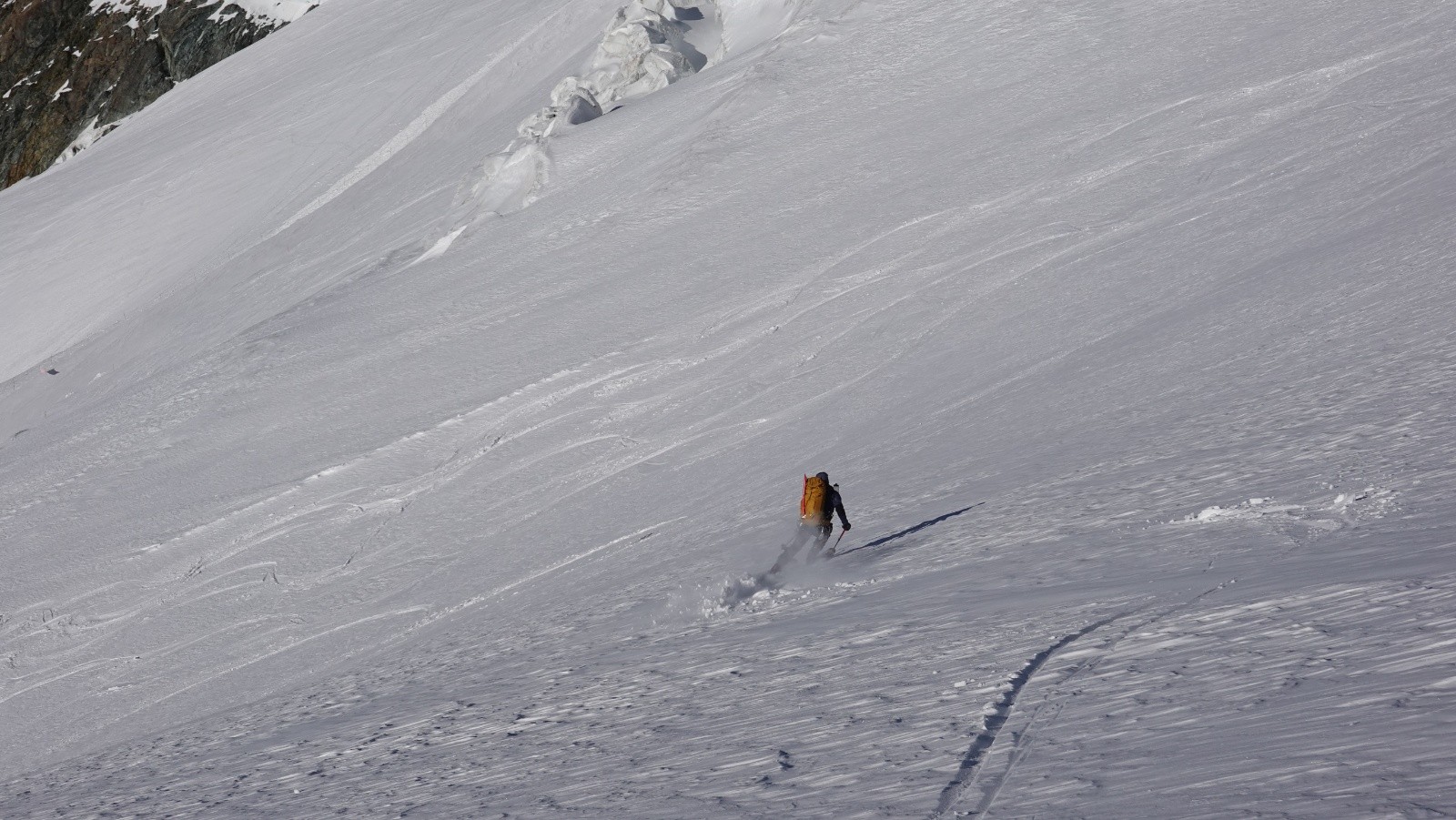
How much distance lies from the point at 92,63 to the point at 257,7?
6.64m

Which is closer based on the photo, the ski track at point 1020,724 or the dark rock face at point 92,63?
the ski track at point 1020,724

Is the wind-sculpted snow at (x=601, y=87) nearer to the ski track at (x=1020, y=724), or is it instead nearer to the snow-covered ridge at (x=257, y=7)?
the snow-covered ridge at (x=257, y=7)

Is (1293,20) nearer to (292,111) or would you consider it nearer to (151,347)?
(151,347)

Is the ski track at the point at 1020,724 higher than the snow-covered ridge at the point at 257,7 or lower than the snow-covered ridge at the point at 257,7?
lower

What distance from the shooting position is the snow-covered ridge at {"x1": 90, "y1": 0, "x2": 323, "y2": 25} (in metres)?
48.1

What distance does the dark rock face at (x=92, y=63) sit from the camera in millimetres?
47406

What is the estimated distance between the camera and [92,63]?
4891 cm

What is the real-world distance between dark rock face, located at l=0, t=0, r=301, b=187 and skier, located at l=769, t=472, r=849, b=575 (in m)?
43.7

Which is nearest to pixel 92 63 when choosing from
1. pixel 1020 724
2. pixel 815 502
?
pixel 815 502

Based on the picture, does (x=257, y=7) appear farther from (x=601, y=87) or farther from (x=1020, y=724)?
(x=1020, y=724)

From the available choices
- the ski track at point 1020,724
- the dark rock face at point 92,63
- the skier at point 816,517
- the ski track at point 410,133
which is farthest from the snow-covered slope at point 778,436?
the dark rock face at point 92,63

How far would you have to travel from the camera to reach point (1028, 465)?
11688 mm

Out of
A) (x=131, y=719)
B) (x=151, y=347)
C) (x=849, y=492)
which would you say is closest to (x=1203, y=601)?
(x=849, y=492)

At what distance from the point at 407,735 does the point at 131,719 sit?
6.42 meters
